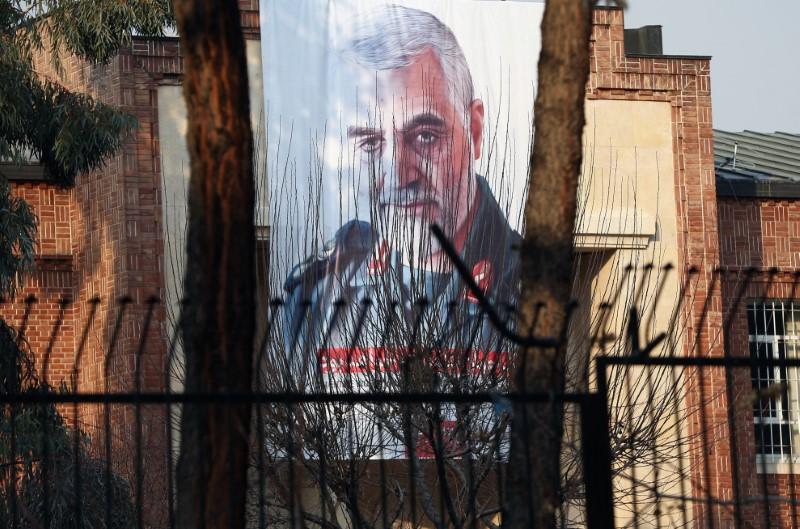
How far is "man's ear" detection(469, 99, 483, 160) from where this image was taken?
16953 millimetres

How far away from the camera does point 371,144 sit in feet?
54.5

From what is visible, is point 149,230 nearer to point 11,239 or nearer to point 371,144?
point 371,144

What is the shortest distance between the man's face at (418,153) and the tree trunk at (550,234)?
25.7 feet

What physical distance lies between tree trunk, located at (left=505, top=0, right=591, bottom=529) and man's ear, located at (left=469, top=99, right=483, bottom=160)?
11622 mm

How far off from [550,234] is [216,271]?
1.37m

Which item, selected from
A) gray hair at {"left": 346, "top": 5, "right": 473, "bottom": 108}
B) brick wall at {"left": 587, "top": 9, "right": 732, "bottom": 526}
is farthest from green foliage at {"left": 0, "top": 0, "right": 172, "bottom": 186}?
brick wall at {"left": 587, "top": 9, "right": 732, "bottom": 526}

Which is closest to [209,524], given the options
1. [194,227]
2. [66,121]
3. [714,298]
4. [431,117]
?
[194,227]

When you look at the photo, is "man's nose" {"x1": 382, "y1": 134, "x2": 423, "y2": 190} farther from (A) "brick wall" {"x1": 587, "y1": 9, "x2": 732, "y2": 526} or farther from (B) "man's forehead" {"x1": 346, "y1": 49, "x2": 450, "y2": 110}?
(A) "brick wall" {"x1": 587, "y1": 9, "x2": 732, "y2": 526}

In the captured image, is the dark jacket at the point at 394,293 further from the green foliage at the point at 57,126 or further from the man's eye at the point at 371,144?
the green foliage at the point at 57,126

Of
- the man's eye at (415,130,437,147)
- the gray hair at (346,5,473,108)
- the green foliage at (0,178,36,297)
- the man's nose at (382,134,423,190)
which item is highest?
the gray hair at (346,5,473,108)

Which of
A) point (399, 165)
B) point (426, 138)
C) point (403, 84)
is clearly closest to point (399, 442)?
point (399, 165)

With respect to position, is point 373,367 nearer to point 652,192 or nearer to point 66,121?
point 66,121

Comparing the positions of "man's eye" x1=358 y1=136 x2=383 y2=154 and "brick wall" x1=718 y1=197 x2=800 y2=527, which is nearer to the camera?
"man's eye" x1=358 y1=136 x2=383 y2=154

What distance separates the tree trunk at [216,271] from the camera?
14.8 ft
